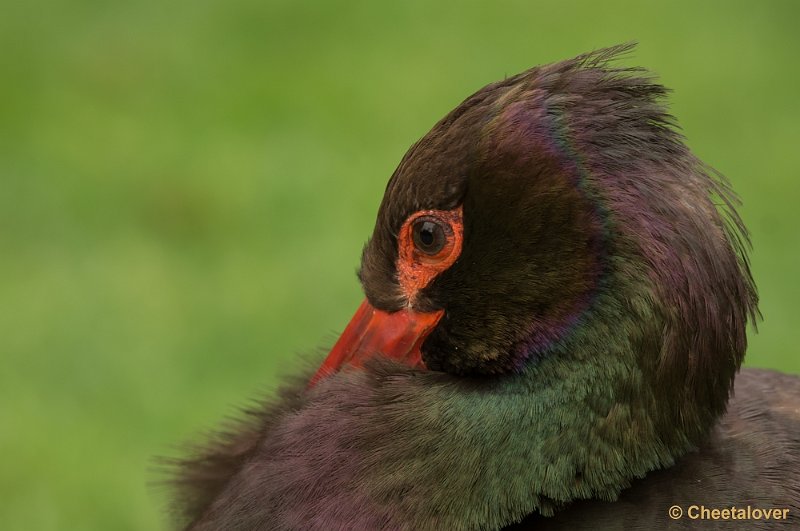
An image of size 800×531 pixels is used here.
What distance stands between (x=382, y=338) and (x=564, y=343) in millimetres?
444

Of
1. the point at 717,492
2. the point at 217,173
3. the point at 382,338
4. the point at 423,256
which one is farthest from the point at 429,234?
the point at 217,173

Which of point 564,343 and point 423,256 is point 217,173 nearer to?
point 423,256

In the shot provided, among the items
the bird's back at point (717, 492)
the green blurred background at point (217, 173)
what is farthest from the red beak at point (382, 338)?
the green blurred background at point (217, 173)

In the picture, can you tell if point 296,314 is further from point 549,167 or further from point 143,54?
point 549,167

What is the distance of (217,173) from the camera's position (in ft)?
18.1

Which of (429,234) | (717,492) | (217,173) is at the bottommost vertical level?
(717,492)

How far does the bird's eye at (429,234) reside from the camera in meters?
2.31

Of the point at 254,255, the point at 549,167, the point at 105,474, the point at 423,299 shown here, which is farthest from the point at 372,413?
the point at 254,255

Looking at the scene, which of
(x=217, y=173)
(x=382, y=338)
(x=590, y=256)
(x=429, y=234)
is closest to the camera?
(x=590, y=256)

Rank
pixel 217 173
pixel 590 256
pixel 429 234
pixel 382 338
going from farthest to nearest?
pixel 217 173, pixel 382 338, pixel 429 234, pixel 590 256

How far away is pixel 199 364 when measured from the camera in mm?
4535

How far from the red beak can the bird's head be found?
0.50 feet

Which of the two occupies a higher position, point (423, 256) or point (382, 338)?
point (423, 256)

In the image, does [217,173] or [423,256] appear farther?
[217,173]
